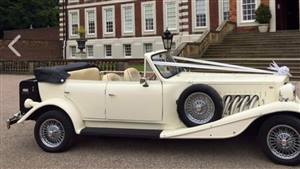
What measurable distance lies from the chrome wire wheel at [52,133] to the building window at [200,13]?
29905 millimetres

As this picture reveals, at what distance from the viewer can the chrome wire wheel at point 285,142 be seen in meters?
6.50

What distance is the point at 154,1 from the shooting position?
133 ft

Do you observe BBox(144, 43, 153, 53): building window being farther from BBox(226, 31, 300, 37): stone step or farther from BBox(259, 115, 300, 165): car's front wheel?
BBox(259, 115, 300, 165): car's front wheel

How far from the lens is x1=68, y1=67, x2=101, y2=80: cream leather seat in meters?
A: 8.11

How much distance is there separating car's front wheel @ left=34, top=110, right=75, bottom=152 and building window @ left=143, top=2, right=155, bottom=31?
109 feet

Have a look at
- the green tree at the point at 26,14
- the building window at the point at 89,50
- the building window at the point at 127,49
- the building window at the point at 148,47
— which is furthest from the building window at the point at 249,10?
the green tree at the point at 26,14

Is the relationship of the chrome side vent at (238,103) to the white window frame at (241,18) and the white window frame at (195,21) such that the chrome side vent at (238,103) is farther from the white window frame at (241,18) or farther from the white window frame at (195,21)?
the white window frame at (195,21)

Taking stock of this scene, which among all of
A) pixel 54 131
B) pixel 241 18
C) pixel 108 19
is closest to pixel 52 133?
pixel 54 131

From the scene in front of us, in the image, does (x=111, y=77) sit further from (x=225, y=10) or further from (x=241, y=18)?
(x=225, y=10)

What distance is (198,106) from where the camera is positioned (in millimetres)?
7004

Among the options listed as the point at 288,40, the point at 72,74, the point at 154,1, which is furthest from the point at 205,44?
the point at 72,74

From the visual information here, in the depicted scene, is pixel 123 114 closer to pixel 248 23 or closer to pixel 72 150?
pixel 72 150

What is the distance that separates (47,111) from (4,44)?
35.5m

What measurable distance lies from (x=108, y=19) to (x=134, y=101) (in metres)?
37.2
